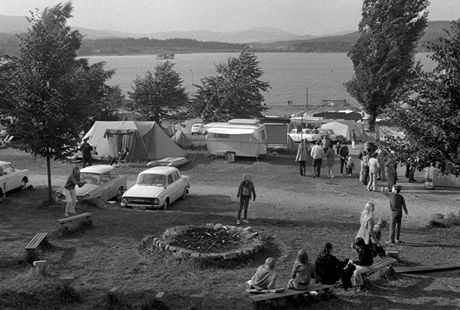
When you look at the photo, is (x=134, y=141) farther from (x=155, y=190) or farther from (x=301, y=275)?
(x=301, y=275)

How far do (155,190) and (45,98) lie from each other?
484cm

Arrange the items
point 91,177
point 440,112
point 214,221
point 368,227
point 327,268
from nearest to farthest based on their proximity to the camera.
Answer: point 327,268, point 368,227, point 440,112, point 214,221, point 91,177

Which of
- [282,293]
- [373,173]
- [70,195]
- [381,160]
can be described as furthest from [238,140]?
[282,293]

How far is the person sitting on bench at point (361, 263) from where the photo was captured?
33.5ft

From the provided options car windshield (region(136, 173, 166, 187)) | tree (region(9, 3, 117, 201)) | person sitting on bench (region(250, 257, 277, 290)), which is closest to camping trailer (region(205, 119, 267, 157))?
car windshield (region(136, 173, 166, 187))

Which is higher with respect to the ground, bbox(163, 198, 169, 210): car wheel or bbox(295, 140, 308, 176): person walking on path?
bbox(295, 140, 308, 176): person walking on path

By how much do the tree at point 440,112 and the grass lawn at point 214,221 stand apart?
2.34m

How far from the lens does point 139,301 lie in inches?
369

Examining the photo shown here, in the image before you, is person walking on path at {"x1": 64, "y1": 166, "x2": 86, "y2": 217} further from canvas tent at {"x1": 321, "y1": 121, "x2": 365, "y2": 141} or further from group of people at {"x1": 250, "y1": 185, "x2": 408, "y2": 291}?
canvas tent at {"x1": 321, "y1": 121, "x2": 365, "y2": 141}

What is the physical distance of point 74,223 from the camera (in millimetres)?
14406

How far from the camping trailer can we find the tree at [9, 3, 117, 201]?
Result: 1112cm

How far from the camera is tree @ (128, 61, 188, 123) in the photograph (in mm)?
44156

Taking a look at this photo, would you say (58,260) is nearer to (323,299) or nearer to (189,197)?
(323,299)

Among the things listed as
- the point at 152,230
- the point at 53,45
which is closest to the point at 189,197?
the point at 152,230
